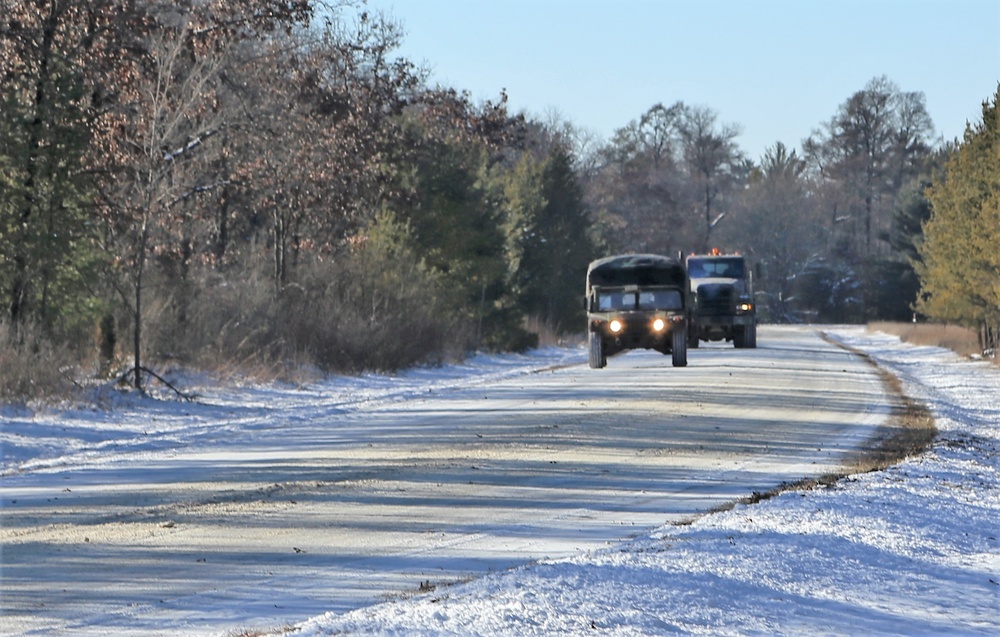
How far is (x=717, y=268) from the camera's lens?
45.2 metres

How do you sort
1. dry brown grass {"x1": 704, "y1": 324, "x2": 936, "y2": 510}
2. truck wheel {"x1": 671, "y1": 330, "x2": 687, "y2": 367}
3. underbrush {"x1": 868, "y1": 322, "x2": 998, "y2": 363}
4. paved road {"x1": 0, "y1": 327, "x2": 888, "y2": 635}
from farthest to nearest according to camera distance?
1. underbrush {"x1": 868, "y1": 322, "x2": 998, "y2": 363}
2. truck wheel {"x1": 671, "y1": 330, "x2": 687, "y2": 367}
3. dry brown grass {"x1": 704, "y1": 324, "x2": 936, "y2": 510}
4. paved road {"x1": 0, "y1": 327, "x2": 888, "y2": 635}

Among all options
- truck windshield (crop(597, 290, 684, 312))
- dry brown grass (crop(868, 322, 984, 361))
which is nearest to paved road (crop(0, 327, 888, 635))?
truck windshield (crop(597, 290, 684, 312))

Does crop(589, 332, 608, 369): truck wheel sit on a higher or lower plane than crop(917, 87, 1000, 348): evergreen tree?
lower

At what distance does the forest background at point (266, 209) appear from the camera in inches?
884

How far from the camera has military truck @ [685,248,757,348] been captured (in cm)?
4425


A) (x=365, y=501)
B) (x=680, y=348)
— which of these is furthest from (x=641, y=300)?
(x=365, y=501)

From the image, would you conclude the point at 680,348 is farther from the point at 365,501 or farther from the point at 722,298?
the point at 365,501

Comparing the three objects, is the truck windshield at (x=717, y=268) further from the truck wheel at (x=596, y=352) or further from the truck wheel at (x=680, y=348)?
the truck wheel at (x=596, y=352)

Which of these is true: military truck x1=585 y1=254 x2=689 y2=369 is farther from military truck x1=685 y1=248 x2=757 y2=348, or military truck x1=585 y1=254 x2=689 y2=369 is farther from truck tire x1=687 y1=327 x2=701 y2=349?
military truck x1=685 y1=248 x2=757 y2=348

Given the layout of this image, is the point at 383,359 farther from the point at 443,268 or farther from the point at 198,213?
the point at 443,268

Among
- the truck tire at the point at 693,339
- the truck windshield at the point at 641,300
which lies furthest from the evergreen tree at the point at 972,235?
the truck windshield at the point at 641,300

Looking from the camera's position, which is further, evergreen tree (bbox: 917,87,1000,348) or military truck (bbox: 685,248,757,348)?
military truck (bbox: 685,248,757,348)

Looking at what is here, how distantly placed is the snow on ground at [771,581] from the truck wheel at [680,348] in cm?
2115

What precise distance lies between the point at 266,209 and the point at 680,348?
10.4 m
